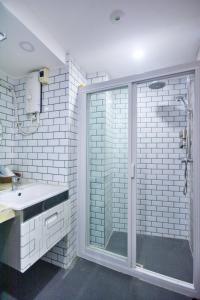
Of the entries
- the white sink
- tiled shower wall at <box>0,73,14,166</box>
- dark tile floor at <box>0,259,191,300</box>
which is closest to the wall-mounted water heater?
tiled shower wall at <box>0,73,14,166</box>

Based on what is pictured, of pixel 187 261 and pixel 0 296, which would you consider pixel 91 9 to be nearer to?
pixel 0 296

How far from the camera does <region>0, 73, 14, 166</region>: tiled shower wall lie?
6.02 feet

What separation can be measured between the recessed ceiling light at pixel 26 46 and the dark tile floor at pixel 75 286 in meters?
2.06

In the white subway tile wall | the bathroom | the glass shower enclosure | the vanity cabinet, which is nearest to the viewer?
the vanity cabinet

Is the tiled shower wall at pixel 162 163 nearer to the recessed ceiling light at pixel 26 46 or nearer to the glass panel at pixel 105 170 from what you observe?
the glass panel at pixel 105 170

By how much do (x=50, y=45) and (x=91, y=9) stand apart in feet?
1.55

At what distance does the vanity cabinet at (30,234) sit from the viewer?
109cm

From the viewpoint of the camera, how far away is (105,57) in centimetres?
175

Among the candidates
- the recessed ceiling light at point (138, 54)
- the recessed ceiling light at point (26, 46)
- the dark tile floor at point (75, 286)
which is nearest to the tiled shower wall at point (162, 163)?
the recessed ceiling light at point (138, 54)

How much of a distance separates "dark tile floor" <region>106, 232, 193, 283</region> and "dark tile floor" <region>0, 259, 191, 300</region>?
0.77 feet

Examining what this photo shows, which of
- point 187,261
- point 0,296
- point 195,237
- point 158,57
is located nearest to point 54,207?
point 0,296

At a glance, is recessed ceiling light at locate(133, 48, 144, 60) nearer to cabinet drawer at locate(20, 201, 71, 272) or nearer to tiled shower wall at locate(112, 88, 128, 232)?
tiled shower wall at locate(112, 88, 128, 232)

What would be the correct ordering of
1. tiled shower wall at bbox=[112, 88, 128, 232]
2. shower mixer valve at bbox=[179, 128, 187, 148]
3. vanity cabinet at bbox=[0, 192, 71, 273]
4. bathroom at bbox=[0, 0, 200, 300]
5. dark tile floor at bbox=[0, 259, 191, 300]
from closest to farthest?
vanity cabinet at bbox=[0, 192, 71, 273] → bathroom at bbox=[0, 0, 200, 300] → dark tile floor at bbox=[0, 259, 191, 300] → tiled shower wall at bbox=[112, 88, 128, 232] → shower mixer valve at bbox=[179, 128, 187, 148]

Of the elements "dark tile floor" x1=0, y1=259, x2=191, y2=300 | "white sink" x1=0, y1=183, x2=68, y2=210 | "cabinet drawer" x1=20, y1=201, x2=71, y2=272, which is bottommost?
"dark tile floor" x1=0, y1=259, x2=191, y2=300
